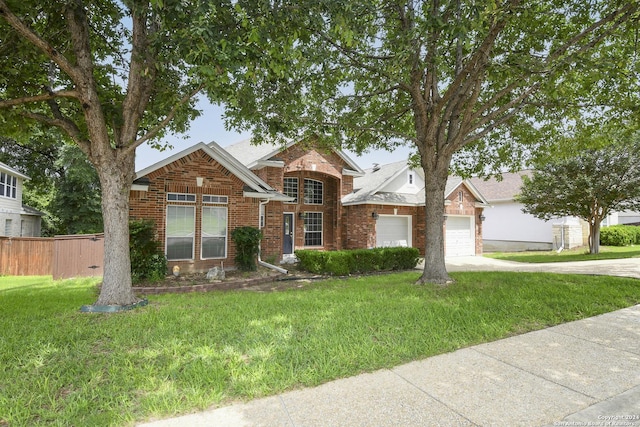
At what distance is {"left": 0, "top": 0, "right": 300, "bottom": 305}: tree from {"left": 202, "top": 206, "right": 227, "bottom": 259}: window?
3466 mm

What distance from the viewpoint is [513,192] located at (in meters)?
24.5

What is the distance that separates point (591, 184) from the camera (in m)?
16.8

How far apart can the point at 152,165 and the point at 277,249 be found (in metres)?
6.51

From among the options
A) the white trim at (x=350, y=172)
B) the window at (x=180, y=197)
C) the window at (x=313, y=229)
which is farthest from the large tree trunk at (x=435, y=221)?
the window at (x=313, y=229)

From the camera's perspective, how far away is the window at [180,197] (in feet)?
37.0

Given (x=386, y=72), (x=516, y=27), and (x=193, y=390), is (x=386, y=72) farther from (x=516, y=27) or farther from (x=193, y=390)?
(x=193, y=390)

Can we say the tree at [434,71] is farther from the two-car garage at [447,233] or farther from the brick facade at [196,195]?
the two-car garage at [447,233]

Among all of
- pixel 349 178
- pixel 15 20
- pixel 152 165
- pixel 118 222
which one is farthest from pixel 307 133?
pixel 349 178

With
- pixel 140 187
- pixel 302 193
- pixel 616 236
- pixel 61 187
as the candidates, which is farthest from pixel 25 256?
pixel 616 236

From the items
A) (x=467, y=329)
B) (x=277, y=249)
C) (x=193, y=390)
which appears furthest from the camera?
(x=277, y=249)

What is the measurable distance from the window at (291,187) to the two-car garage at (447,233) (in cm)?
465

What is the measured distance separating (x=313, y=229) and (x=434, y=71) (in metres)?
10.7

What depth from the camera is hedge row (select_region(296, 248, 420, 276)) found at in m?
12.4

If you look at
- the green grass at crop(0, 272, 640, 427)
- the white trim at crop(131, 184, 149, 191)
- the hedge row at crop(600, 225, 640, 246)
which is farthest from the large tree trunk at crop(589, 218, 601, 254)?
the white trim at crop(131, 184, 149, 191)
